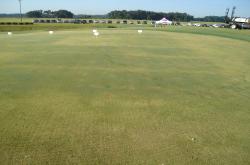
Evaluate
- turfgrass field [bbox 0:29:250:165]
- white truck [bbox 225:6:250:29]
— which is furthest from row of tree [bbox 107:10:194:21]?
turfgrass field [bbox 0:29:250:165]

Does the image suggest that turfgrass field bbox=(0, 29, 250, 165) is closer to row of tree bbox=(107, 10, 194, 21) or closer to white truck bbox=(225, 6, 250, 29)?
white truck bbox=(225, 6, 250, 29)

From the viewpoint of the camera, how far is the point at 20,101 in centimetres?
806

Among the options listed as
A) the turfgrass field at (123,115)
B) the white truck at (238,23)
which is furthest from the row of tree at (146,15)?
the turfgrass field at (123,115)

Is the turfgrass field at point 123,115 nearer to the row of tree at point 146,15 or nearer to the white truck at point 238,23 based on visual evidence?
the white truck at point 238,23

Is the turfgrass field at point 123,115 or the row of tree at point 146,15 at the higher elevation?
the turfgrass field at point 123,115

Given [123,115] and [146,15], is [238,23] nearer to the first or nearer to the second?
[123,115]

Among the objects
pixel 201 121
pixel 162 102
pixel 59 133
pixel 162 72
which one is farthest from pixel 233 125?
pixel 162 72

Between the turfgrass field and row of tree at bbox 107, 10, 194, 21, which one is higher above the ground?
the turfgrass field

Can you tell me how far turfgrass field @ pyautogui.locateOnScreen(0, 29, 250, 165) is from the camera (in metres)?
5.18

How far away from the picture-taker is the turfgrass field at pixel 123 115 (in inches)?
204

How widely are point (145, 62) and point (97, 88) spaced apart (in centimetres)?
573

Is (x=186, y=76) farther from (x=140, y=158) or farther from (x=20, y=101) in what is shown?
(x=140, y=158)

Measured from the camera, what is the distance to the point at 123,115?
7098mm

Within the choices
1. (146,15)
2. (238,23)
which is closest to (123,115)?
(238,23)
